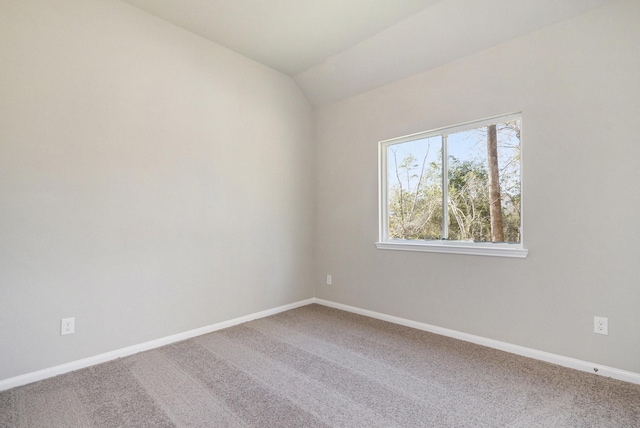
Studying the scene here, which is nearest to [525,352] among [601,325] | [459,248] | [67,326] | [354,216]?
[601,325]

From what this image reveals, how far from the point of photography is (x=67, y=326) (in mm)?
2318

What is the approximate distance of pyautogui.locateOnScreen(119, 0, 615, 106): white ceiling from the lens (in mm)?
2482

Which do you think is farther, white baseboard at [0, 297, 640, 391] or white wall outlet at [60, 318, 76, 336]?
white wall outlet at [60, 318, 76, 336]

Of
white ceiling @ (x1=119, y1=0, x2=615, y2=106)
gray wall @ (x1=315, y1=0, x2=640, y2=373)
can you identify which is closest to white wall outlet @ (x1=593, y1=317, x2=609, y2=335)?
gray wall @ (x1=315, y1=0, x2=640, y2=373)

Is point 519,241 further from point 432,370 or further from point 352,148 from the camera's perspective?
point 352,148

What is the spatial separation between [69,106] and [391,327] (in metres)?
3.28

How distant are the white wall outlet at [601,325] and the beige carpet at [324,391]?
0.31 metres

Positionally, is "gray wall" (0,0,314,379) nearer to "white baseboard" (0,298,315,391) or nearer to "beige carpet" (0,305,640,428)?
"white baseboard" (0,298,315,391)

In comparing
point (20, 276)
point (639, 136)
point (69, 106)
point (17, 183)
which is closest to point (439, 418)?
point (639, 136)

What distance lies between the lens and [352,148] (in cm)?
379

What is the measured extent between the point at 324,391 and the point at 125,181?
2.18 metres

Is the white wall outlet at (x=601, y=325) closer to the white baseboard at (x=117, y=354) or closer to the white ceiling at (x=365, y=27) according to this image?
the white ceiling at (x=365, y=27)

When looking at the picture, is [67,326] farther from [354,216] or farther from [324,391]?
[354,216]

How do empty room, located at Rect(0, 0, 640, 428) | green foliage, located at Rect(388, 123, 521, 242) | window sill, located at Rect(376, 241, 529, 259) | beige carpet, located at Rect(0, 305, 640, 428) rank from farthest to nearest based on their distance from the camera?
green foliage, located at Rect(388, 123, 521, 242)
window sill, located at Rect(376, 241, 529, 259)
empty room, located at Rect(0, 0, 640, 428)
beige carpet, located at Rect(0, 305, 640, 428)
